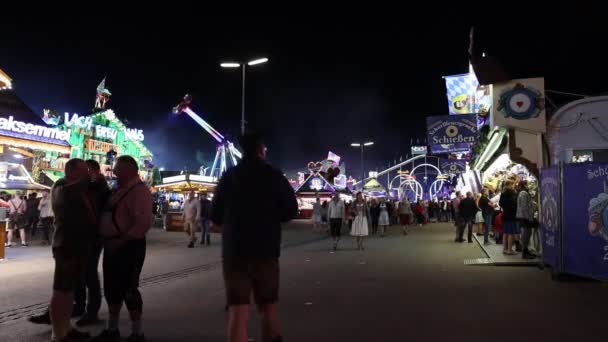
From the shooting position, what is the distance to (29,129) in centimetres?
3044

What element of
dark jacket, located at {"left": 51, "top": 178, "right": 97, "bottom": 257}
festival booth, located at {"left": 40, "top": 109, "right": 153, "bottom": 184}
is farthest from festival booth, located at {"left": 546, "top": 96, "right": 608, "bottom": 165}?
festival booth, located at {"left": 40, "top": 109, "right": 153, "bottom": 184}

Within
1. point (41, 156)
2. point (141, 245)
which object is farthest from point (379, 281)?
point (41, 156)

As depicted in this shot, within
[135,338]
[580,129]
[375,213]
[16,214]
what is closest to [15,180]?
[16,214]

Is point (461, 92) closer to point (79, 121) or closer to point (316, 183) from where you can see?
point (316, 183)

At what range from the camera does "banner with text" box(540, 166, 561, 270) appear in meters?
8.41

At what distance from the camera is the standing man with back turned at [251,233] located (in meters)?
3.28

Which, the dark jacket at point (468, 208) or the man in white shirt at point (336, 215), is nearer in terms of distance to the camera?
the man in white shirt at point (336, 215)

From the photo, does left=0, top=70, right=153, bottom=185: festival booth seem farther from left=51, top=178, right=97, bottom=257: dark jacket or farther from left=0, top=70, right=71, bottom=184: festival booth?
left=51, top=178, right=97, bottom=257: dark jacket

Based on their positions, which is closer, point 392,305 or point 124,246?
point 124,246

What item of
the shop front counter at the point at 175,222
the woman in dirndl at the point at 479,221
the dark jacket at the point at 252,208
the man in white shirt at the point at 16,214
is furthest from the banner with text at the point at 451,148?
the dark jacket at the point at 252,208

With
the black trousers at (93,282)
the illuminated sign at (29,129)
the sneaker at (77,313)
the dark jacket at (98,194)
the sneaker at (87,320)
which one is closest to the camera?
the dark jacket at (98,194)

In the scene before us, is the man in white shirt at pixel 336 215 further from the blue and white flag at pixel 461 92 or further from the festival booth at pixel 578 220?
the blue and white flag at pixel 461 92

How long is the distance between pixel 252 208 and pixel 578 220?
667 cm

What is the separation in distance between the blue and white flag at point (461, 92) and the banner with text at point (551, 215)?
41.7 feet
